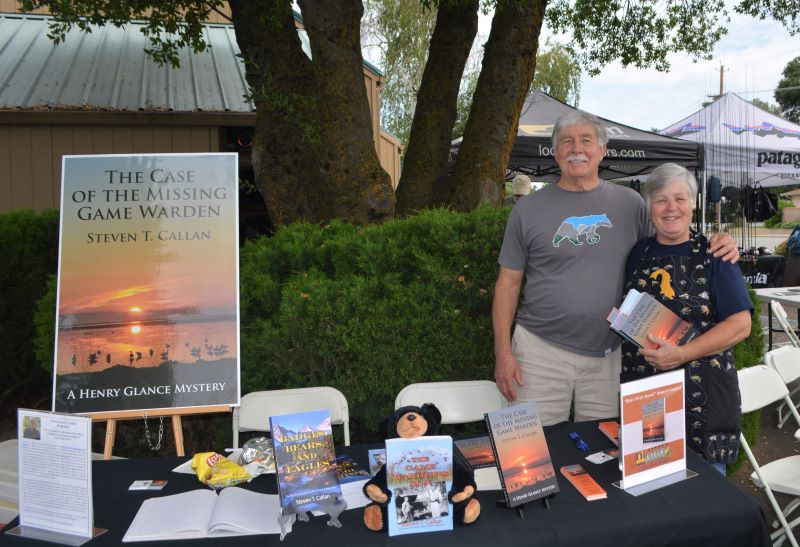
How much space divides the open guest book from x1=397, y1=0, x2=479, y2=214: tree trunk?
3.34 meters

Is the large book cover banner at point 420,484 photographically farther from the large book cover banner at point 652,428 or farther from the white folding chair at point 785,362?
the white folding chair at point 785,362

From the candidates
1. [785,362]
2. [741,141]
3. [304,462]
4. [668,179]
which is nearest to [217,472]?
[304,462]

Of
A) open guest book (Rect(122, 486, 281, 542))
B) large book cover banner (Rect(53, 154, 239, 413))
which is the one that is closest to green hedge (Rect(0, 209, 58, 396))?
large book cover banner (Rect(53, 154, 239, 413))

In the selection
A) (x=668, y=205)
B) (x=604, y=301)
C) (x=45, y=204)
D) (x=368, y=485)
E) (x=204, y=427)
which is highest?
(x=45, y=204)

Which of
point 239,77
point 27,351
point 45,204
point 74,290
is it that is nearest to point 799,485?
point 74,290

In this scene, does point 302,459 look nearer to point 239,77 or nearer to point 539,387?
point 539,387

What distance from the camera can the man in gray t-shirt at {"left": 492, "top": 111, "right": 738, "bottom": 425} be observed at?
251cm

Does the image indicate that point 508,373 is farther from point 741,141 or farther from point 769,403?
point 741,141

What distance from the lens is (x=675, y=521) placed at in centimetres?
170

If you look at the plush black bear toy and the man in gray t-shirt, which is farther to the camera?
the man in gray t-shirt

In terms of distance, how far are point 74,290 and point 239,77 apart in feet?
20.8

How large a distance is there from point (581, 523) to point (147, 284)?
2232 millimetres

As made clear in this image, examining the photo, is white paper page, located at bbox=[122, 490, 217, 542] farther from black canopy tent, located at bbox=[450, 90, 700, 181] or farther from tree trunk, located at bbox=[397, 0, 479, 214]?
black canopy tent, located at bbox=[450, 90, 700, 181]

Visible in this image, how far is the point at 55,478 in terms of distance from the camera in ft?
5.62
